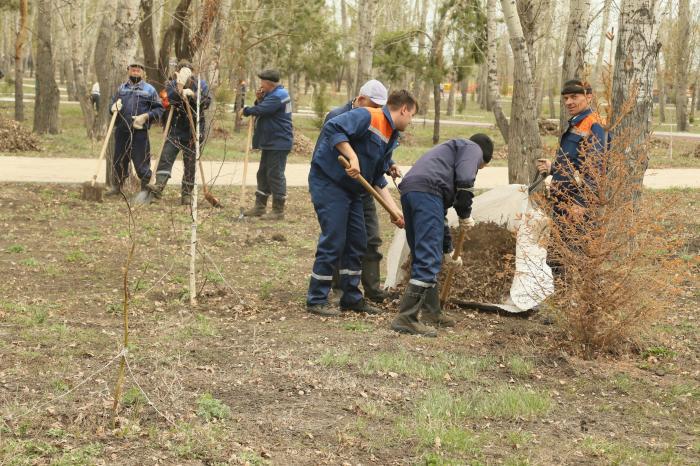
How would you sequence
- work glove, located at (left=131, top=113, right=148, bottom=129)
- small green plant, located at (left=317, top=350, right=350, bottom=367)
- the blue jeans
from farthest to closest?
work glove, located at (left=131, top=113, right=148, bottom=129), the blue jeans, small green plant, located at (left=317, top=350, right=350, bottom=367)

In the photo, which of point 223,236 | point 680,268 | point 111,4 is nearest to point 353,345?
point 680,268

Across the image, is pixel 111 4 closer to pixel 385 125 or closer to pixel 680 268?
pixel 385 125

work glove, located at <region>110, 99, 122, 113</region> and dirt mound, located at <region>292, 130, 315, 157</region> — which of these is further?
dirt mound, located at <region>292, 130, 315, 157</region>

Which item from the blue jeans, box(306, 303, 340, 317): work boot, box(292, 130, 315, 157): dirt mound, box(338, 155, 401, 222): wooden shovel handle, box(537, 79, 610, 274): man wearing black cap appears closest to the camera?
box(338, 155, 401, 222): wooden shovel handle

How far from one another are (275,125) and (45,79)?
11.4 meters

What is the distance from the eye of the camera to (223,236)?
10.6m

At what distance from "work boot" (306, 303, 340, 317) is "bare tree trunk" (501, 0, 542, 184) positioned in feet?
14.0

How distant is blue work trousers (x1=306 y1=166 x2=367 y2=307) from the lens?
7.08m

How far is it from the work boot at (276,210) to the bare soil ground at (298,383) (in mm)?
3361

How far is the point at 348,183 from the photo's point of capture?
7074 mm

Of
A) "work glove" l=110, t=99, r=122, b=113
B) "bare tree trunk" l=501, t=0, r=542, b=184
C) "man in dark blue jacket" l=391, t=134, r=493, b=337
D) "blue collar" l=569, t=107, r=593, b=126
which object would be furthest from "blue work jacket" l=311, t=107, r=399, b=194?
"work glove" l=110, t=99, r=122, b=113

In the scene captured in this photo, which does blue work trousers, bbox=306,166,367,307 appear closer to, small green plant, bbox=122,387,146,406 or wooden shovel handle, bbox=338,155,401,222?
wooden shovel handle, bbox=338,155,401,222

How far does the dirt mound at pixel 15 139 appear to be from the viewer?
1791cm

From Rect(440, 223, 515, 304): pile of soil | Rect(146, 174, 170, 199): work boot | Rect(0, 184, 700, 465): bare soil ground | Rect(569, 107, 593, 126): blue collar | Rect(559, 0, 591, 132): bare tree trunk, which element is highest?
Rect(559, 0, 591, 132): bare tree trunk
